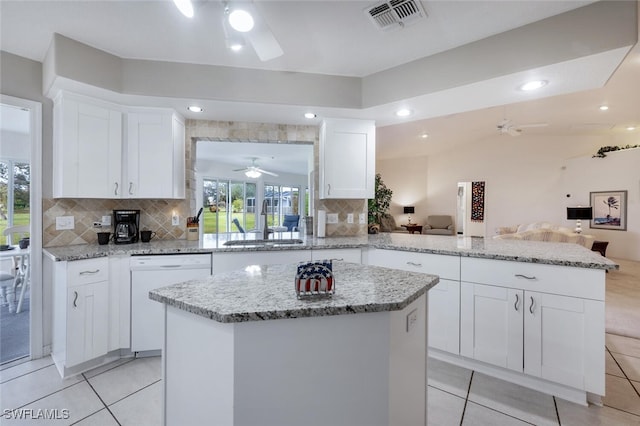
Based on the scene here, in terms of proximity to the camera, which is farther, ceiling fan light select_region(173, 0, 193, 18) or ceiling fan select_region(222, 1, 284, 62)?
ceiling fan select_region(222, 1, 284, 62)

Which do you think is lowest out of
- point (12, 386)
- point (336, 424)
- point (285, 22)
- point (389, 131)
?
point (12, 386)

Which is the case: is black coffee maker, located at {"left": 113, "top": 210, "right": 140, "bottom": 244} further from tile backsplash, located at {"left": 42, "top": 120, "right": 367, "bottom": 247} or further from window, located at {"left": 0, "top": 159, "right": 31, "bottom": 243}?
window, located at {"left": 0, "top": 159, "right": 31, "bottom": 243}

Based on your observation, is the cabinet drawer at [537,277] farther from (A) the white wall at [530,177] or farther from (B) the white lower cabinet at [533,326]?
(A) the white wall at [530,177]

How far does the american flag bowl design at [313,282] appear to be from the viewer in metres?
1.11

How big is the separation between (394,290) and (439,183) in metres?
9.23

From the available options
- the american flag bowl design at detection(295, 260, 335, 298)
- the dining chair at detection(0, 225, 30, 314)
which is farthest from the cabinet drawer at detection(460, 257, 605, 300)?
the dining chair at detection(0, 225, 30, 314)

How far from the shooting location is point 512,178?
27.5 feet

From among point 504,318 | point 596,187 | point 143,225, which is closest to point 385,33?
point 504,318

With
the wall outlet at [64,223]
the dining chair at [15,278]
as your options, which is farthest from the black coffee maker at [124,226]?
the dining chair at [15,278]

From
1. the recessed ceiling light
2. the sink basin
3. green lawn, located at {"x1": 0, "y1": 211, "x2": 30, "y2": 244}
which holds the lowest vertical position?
the sink basin

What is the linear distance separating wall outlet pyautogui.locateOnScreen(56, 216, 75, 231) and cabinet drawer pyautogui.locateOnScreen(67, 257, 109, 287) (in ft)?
2.14

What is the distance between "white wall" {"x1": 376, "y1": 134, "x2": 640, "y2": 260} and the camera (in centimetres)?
666

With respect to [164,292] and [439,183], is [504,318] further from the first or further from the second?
[439,183]

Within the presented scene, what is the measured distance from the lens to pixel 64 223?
2.53m
